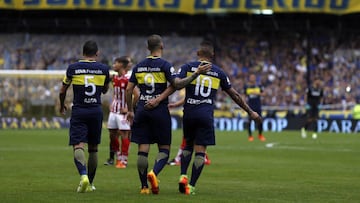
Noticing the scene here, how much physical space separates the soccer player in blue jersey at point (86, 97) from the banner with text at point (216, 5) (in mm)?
33406

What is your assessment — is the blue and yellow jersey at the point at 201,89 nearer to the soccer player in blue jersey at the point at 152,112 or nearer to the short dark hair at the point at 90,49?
the soccer player in blue jersey at the point at 152,112

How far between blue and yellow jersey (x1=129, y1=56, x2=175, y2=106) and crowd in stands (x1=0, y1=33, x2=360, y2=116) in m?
34.0

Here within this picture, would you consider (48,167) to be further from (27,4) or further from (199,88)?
(27,4)

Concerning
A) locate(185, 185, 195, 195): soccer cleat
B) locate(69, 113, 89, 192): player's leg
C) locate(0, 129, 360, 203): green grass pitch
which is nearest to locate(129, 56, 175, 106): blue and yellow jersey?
locate(69, 113, 89, 192): player's leg

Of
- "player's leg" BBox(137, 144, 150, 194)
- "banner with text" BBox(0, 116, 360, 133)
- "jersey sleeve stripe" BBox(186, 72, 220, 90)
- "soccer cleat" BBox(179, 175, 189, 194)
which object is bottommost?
"banner with text" BBox(0, 116, 360, 133)

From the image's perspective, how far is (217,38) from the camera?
52.5 m

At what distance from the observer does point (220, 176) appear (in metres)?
17.2

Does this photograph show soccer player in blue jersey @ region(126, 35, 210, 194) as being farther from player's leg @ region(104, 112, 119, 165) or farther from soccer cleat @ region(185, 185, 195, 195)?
player's leg @ region(104, 112, 119, 165)

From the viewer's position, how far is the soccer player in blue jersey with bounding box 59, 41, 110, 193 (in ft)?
44.9

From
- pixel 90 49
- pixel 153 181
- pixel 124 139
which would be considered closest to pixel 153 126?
pixel 153 181

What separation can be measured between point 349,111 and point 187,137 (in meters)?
34.2

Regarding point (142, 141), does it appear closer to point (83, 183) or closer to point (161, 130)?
point (161, 130)

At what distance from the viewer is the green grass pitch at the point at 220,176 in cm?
1298

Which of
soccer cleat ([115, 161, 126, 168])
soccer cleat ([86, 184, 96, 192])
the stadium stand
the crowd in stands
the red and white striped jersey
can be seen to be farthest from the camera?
the stadium stand
